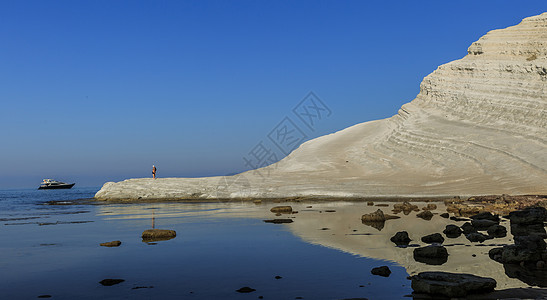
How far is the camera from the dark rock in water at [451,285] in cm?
705

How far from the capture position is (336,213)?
21.1 meters

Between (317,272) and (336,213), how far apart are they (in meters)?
12.2

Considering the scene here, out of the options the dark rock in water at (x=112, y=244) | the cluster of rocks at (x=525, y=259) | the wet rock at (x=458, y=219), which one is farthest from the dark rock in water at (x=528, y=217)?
the dark rock in water at (x=112, y=244)

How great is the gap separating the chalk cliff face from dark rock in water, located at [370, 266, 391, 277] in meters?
22.2

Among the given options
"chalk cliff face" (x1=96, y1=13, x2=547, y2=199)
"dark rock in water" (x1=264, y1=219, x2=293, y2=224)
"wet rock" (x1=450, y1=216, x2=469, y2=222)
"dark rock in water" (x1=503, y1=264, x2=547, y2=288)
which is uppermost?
"chalk cliff face" (x1=96, y1=13, x2=547, y2=199)

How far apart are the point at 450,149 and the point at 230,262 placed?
3141cm

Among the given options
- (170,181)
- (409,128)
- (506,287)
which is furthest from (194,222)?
(409,128)

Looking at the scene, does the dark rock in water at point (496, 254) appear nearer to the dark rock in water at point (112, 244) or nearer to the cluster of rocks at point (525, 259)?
the cluster of rocks at point (525, 259)

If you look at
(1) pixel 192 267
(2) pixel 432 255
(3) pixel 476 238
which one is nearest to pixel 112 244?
(1) pixel 192 267

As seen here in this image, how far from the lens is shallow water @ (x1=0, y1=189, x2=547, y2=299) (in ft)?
25.7

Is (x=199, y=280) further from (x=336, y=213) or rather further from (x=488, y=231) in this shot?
(x=336, y=213)

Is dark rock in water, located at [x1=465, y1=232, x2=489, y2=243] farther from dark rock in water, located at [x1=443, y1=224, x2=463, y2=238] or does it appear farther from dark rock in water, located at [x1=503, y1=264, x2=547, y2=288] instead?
dark rock in water, located at [x1=503, y1=264, x2=547, y2=288]

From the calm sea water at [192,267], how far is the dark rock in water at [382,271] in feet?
0.44

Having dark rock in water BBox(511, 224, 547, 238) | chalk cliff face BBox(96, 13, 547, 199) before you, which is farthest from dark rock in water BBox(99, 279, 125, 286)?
chalk cliff face BBox(96, 13, 547, 199)
